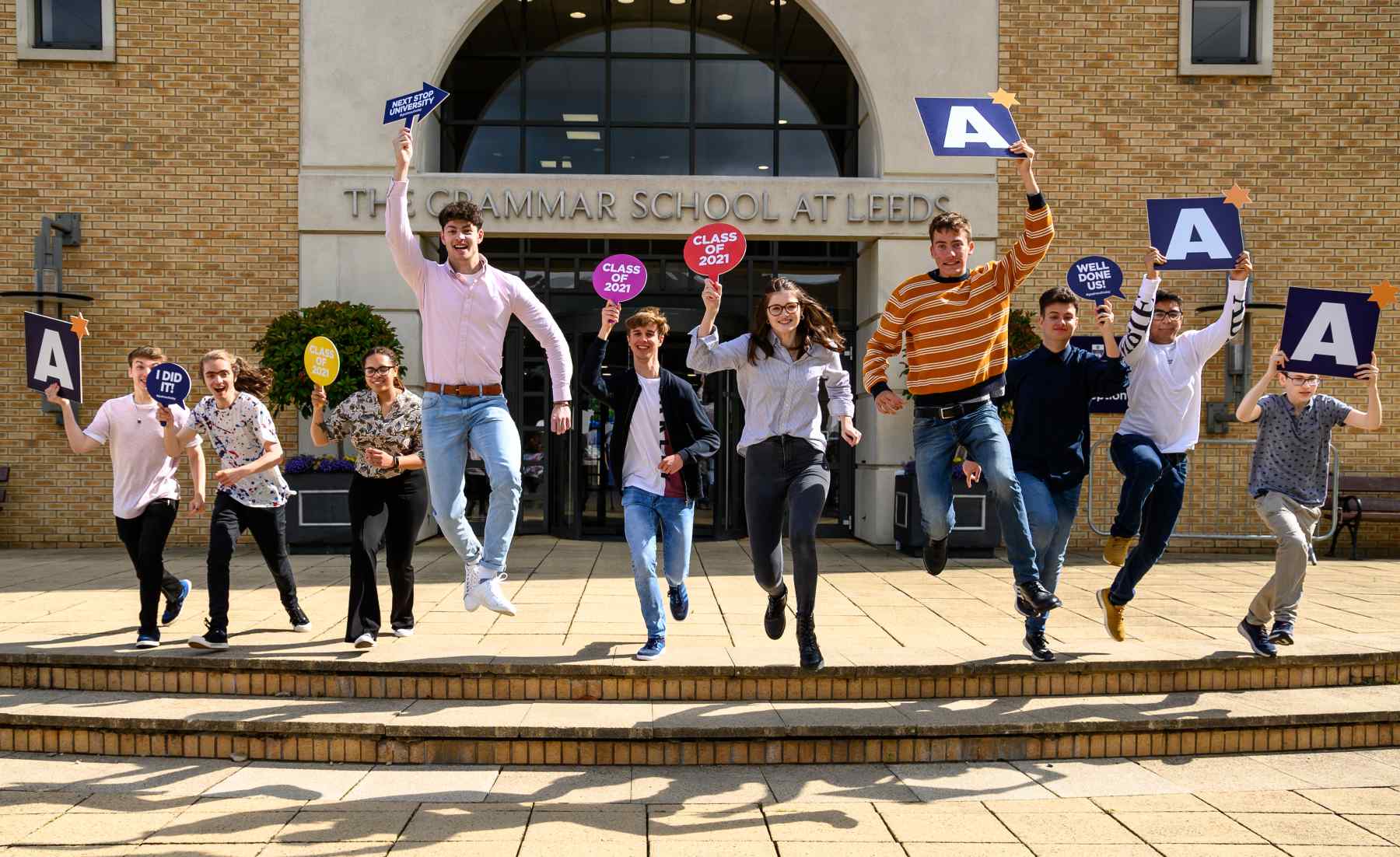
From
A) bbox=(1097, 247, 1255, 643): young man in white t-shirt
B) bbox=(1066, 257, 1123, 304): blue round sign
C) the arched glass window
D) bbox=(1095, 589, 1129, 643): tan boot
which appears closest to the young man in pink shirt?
bbox=(1097, 247, 1255, 643): young man in white t-shirt

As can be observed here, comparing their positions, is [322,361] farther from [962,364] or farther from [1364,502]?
[1364,502]

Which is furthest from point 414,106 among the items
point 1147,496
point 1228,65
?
point 1228,65

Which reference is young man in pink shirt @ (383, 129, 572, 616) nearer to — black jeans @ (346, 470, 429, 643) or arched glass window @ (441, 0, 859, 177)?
black jeans @ (346, 470, 429, 643)

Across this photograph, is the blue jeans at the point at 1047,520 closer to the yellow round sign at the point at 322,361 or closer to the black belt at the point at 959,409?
the black belt at the point at 959,409

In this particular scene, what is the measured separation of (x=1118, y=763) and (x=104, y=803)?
4404 millimetres

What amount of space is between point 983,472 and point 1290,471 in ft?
6.29

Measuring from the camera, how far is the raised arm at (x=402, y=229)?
189 inches

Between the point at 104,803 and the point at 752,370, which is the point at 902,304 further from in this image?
the point at 104,803

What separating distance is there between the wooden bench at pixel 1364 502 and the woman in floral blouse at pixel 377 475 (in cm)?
988

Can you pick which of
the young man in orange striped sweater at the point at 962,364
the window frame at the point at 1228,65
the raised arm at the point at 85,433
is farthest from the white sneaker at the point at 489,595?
the window frame at the point at 1228,65

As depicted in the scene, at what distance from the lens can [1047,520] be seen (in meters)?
5.28

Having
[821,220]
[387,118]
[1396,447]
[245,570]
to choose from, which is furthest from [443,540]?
[1396,447]

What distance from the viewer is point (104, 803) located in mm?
4062

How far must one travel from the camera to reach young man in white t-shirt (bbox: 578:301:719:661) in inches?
218
